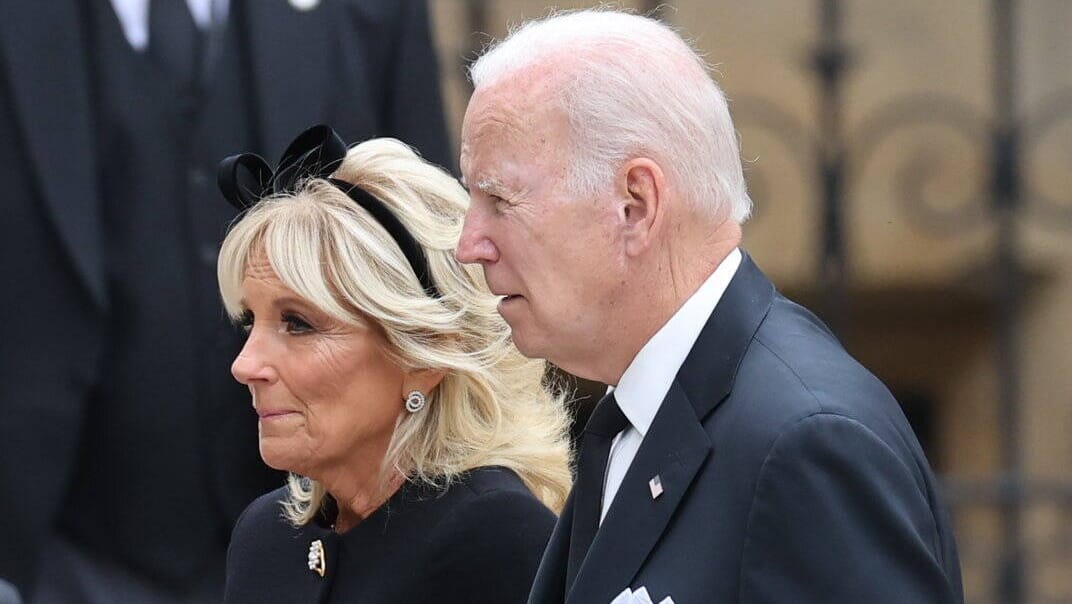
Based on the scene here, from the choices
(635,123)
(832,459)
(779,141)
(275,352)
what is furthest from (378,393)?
(779,141)

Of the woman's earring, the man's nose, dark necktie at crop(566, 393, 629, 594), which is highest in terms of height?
the man's nose

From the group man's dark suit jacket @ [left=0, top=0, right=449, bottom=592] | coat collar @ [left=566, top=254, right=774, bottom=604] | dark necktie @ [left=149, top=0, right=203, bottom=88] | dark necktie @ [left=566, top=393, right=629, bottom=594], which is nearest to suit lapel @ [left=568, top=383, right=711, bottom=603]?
coat collar @ [left=566, top=254, right=774, bottom=604]

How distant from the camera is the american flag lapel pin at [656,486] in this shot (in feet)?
7.32

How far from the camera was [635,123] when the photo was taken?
2258mm

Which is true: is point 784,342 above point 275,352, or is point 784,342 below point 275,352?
above

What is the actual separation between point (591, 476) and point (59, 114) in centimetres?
187

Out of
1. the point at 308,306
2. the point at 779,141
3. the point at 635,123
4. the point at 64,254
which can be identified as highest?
the point at 635,123

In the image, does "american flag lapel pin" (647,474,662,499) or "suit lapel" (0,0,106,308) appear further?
"suit lapel" (0,0,106,308)

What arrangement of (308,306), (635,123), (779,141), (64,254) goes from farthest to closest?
(779,141), (64,254), (308,306), (635,123)

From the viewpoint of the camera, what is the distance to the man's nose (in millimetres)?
2414

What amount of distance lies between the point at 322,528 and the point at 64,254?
3.38 feet

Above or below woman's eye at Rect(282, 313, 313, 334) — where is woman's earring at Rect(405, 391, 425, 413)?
below

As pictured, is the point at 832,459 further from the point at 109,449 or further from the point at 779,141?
the point at 779,141

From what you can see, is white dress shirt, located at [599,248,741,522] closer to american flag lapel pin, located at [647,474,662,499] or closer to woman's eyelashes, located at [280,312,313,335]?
american flag lapel pin, located at [647,474,662,499]
